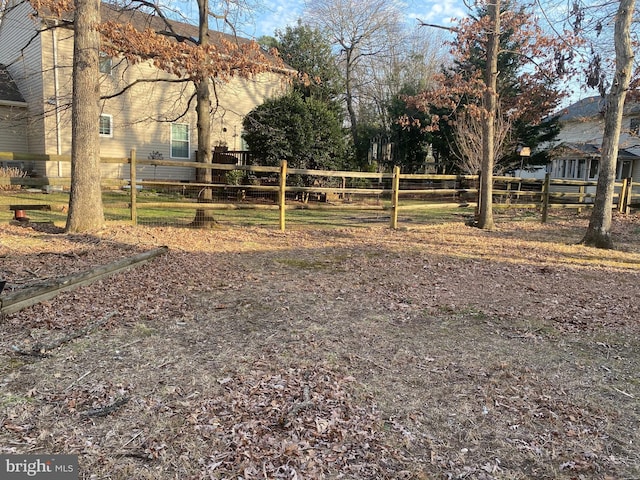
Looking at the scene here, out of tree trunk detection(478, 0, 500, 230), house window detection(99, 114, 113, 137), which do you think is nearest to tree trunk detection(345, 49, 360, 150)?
house window detection(99, 114, 113, 137)

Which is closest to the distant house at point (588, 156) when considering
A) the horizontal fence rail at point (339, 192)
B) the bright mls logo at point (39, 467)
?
the horizontal fence rail at point (339, 192)

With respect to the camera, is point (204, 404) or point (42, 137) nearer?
point (204, 404)

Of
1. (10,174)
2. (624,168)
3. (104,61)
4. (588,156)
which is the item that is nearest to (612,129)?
(104,61)

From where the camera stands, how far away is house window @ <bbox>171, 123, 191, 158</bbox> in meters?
18.6

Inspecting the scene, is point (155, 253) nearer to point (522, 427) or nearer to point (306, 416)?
point (306, 416)

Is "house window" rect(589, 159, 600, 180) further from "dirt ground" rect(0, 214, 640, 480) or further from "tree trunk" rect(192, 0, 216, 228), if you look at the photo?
"tree trunk" rect(192, 0, 216, 228)

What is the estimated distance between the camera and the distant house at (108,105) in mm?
15438

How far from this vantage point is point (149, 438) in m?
2.43

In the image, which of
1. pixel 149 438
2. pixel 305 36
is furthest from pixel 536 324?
pixel 305 36

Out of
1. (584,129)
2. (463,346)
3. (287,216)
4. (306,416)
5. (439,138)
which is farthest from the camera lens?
(584,129)

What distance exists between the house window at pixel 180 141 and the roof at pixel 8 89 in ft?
17.4

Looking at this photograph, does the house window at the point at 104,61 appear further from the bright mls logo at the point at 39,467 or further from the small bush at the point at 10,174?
the bright mls logo at the point at 39,467

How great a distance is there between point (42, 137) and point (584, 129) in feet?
105

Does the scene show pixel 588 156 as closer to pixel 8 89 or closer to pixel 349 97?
pixel 349 97
